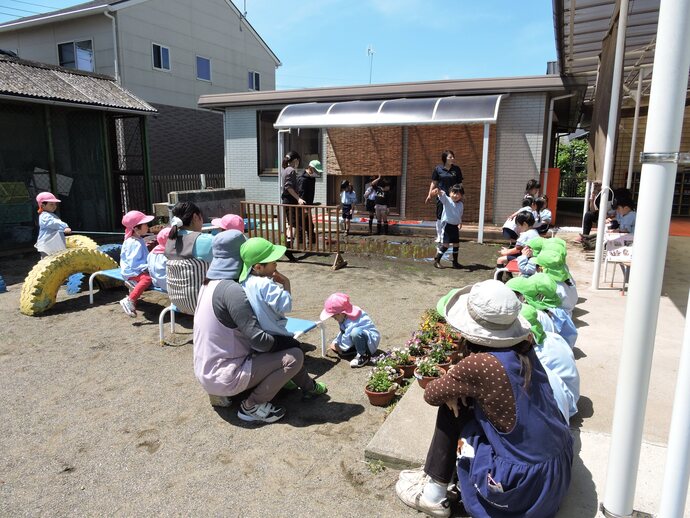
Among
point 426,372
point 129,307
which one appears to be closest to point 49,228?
point 129,307

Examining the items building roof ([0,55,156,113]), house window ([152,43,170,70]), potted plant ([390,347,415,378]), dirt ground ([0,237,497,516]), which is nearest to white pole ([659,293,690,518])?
dirt ground ([0,237,497,516])

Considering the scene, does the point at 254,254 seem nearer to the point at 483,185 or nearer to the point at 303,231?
the point at 303,231

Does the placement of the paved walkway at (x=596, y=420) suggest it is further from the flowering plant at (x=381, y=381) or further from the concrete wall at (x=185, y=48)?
the concrete wall at (x=185, y=48)

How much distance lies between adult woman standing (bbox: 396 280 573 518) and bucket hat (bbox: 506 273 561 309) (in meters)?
1.50

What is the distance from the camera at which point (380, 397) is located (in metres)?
3.86

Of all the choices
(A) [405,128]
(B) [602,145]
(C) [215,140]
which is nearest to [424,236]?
(A) [405,128]

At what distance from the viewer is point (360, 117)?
11.7 m

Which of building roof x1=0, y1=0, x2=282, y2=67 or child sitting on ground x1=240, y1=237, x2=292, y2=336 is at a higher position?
building roof x1=0, y1=0, x2=282, y2=67

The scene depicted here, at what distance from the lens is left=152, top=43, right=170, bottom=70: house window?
61.5ft

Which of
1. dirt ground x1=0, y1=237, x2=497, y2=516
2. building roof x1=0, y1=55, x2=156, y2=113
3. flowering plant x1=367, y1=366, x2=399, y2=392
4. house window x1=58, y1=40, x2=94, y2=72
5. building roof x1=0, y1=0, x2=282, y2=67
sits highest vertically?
building roof x1=0, y1=0, x2=282, y2=67

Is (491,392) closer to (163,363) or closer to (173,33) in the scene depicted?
(163,363)

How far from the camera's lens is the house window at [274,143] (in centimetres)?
1510

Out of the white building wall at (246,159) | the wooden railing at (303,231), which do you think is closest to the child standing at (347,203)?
the white building wall at (246,159)

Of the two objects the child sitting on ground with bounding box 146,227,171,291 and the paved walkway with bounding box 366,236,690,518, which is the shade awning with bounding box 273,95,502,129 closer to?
the paved walkway with bounding box 366,236,690,518
